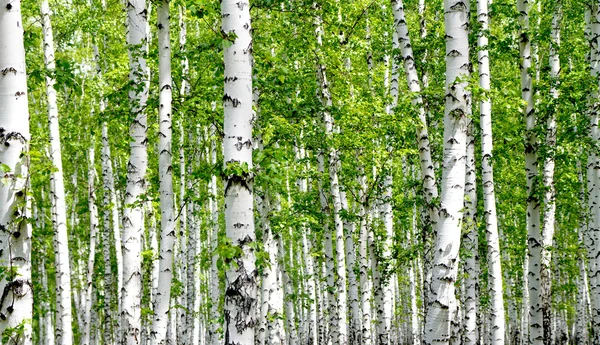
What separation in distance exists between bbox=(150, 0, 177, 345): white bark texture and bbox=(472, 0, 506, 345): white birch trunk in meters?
5.21

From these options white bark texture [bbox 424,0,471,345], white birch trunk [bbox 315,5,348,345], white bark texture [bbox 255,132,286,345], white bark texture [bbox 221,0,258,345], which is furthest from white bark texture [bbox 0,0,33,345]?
white birch trunk [bbox 315,5,348,345]

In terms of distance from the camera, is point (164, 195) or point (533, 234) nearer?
point (164, 195)

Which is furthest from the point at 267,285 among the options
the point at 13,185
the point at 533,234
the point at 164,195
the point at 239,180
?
the point at 13,185

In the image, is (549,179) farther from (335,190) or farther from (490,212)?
(335,190)

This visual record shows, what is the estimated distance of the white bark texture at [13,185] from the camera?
4391mm

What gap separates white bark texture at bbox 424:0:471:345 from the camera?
6.17 meters

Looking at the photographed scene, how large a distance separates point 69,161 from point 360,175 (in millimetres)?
17869

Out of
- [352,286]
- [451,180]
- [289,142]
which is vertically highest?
[289,142]

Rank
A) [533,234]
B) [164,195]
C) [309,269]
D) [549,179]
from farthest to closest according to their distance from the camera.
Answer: [309,269] → [549,179] → [533,234] → [164,195]

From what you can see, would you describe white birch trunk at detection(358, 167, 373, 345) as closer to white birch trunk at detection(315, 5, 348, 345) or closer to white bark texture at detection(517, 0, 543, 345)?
white birch trunk at detection(315, 5, 348, 345)

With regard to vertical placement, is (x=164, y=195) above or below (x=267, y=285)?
above

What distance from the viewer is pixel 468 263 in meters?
12.9

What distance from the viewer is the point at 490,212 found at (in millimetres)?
10555

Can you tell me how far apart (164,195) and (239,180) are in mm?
3372
